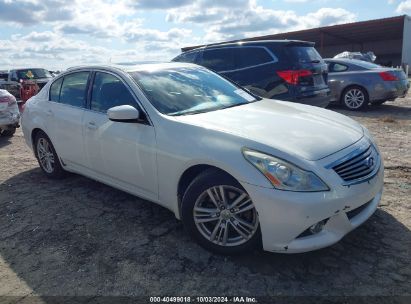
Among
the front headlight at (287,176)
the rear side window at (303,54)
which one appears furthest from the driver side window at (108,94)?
the rear side window at (303,54)

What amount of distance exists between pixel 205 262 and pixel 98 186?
2.32 metres

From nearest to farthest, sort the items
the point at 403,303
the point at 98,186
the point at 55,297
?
the point at 403,303, the point at 55,297, the point at 98,186

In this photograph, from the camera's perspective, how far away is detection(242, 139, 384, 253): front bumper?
2.65 metres

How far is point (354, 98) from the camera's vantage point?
10242mm

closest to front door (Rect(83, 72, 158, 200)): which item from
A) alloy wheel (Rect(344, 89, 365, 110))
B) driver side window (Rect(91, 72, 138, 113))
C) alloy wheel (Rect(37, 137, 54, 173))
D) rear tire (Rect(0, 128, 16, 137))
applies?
driver side window (Rect(91, 72, 138, 113))

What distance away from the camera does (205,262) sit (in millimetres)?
3094

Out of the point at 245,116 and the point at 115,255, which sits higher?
the point at 245,116

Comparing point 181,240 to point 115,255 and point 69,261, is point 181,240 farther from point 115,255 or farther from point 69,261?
point 69,261

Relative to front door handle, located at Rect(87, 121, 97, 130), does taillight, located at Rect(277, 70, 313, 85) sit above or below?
above

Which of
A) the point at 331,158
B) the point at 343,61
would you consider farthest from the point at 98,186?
the point at 343,61

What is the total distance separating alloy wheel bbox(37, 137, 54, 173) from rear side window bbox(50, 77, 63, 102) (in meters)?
0.59

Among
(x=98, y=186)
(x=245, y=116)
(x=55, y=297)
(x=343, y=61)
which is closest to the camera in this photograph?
(x=55, y=297)

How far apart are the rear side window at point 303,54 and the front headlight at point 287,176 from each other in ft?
15.7

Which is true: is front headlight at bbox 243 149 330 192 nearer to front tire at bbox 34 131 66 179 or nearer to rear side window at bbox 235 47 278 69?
front tire at bbox 34 131 66 179
